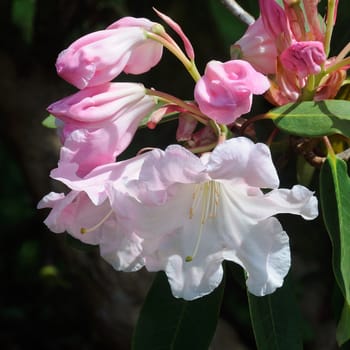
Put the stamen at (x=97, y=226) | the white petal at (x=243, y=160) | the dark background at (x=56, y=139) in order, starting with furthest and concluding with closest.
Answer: the dark background at (x=56, y=139)
the stamen at (x=97, y=226)
the white petal at (x=243, y=160)

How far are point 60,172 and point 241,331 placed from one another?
2.05m

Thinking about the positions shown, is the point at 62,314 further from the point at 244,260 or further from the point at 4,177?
the point at 244,260

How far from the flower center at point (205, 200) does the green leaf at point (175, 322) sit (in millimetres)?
173

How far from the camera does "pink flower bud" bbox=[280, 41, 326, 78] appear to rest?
43.8 inches

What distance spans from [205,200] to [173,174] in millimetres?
163

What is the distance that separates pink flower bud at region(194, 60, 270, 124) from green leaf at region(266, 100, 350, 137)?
100mm

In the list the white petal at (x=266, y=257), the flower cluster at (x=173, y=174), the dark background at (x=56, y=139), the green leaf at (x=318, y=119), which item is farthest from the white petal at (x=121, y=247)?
the dark background at (x=56, y=139)

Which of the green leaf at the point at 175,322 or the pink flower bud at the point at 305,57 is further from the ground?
the pink flower bud at the point at 305,57

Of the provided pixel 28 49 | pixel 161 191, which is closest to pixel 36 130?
pixel 28 49

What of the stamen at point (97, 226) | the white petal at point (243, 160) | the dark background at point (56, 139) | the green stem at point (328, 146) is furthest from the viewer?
the dark background at point (56, 139)

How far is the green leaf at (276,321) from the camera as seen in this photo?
4.14ft

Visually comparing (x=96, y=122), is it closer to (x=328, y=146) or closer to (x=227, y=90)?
(x=227, y=90)

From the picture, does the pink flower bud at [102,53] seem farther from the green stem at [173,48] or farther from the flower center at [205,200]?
the flower center at [205,200]

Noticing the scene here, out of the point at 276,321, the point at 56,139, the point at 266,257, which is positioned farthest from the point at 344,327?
the point at 56,139
